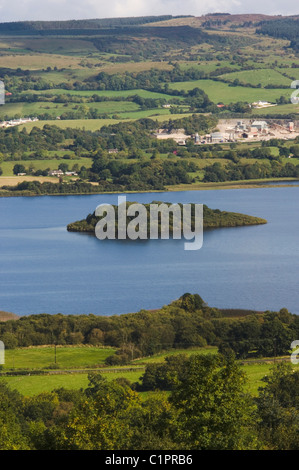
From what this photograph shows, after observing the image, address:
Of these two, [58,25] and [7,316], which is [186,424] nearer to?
[7,316]

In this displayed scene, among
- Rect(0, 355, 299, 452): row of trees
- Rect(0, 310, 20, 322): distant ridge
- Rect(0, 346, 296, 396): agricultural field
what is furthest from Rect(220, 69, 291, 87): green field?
Rect(0, 355, 299, 452): row of trees

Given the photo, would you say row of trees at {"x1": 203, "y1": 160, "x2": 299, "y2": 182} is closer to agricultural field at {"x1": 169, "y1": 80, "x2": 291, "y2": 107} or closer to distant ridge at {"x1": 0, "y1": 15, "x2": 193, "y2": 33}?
agricultural field at {"x1": 169, "y1": 80, "x2": 291, "y2": 107}

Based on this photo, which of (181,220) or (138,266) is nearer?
(138,266)

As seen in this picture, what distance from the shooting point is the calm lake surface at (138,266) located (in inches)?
977

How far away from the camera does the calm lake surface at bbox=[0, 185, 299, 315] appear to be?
24.8 m

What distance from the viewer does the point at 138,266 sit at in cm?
3002

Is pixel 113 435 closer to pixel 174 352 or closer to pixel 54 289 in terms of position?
pixel 174 352

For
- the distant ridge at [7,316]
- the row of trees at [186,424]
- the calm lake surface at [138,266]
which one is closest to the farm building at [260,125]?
the calm lake surface at [138,266]

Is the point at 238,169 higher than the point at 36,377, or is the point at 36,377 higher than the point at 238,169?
the point at 238,169

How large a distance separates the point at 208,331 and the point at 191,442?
1048 cm

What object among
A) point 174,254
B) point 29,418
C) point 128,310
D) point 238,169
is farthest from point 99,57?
point 29,418

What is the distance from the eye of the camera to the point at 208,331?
20266mm

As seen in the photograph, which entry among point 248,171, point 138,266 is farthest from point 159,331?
point 248,171

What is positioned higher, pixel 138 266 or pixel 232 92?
pixel 232 92
